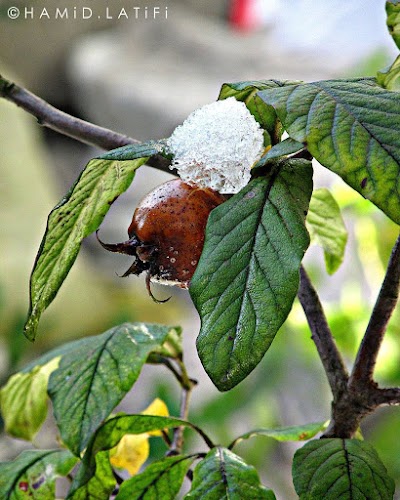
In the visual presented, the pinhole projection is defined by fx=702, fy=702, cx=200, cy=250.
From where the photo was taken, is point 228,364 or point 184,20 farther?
point 184,20

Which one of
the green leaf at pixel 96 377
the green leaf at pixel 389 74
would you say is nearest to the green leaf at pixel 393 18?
the green leaf at pixel 389 74

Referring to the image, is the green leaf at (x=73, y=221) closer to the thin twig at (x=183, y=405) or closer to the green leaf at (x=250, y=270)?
the green leaf at (x=250, y=270)

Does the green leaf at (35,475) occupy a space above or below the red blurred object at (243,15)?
below

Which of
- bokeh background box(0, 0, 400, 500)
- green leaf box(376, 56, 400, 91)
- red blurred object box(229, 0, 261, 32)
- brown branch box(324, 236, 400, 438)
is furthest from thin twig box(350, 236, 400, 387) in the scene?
red blurred object box(229, 0, 261, 32)

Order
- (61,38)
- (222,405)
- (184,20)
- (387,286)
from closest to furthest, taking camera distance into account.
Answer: (387,286) < (222,405) < (61,38) < (184,20)

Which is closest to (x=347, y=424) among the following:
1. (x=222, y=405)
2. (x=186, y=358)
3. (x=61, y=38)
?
(x=222, y=405)

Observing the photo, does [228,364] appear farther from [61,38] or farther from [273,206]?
[61,38]
